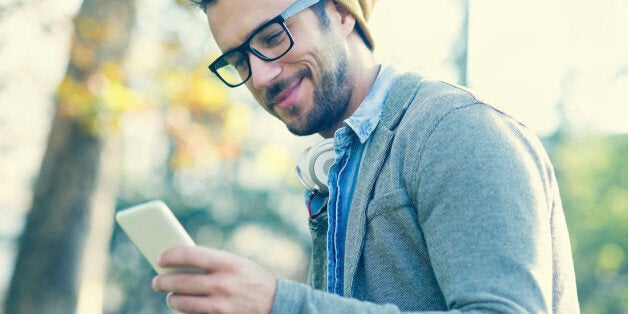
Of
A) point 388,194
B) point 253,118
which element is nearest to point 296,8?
point 388,194

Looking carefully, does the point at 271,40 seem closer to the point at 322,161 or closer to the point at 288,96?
the point at 288,96

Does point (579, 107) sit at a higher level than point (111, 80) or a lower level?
lower

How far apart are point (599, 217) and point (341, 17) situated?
2381 centimetres

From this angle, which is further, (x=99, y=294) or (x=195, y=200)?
(x=195, y=200)

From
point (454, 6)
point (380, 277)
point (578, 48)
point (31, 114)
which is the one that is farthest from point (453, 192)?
point (578, 48)

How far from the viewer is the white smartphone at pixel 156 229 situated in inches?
54.3

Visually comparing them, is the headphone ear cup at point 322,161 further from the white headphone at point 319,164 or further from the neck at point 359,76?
the neck at point 359,76

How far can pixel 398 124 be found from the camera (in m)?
1.92

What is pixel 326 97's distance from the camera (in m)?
2.39

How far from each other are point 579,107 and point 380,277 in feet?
60.2

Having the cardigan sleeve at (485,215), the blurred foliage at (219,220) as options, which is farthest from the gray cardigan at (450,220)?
the blurred foliage at (219,220)

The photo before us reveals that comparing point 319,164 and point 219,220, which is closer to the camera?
point 319,164

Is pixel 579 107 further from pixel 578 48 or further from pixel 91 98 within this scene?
pixel 91 98

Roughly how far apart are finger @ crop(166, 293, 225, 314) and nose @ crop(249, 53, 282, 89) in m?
1.13
